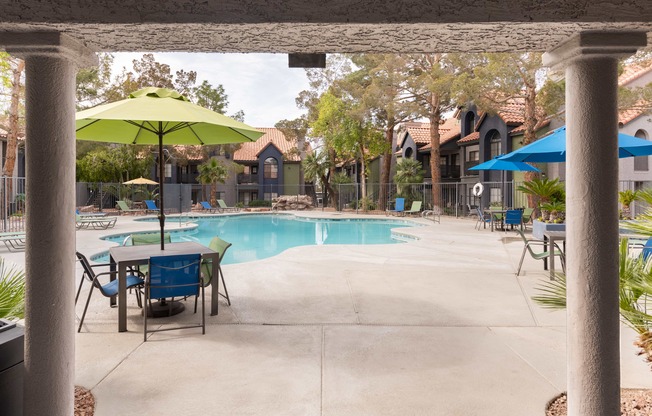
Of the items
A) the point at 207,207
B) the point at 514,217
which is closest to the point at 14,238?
the point at 514,217

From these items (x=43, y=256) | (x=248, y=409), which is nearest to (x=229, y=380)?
(x=248, y=409)

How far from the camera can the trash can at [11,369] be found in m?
2.42

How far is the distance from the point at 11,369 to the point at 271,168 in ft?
128

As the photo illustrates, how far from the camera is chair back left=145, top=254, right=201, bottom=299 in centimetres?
438

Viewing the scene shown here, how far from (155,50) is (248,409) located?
8.18 ft

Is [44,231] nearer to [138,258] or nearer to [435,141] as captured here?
[138,258]

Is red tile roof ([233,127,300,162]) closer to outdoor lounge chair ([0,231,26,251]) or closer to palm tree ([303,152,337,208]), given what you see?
palm tree ([303,152,337,208])

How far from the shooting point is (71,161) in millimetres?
2598

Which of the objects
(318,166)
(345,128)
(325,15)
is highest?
(345,128)

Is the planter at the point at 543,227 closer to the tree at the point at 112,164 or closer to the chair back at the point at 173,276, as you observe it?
the chair back at the point at 173,276

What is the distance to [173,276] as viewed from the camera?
4469 millimetres

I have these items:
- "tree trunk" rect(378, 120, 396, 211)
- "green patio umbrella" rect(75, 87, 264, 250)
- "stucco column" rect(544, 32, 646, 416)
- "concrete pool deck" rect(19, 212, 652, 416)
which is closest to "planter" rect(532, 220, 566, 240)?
"concrete pool deck" rect(19, 212, 652, 416)

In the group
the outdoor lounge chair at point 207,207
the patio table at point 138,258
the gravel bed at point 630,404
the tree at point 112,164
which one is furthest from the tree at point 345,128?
the gravel bed at point 630,404

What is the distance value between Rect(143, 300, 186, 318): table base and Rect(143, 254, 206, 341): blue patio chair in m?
0.57
